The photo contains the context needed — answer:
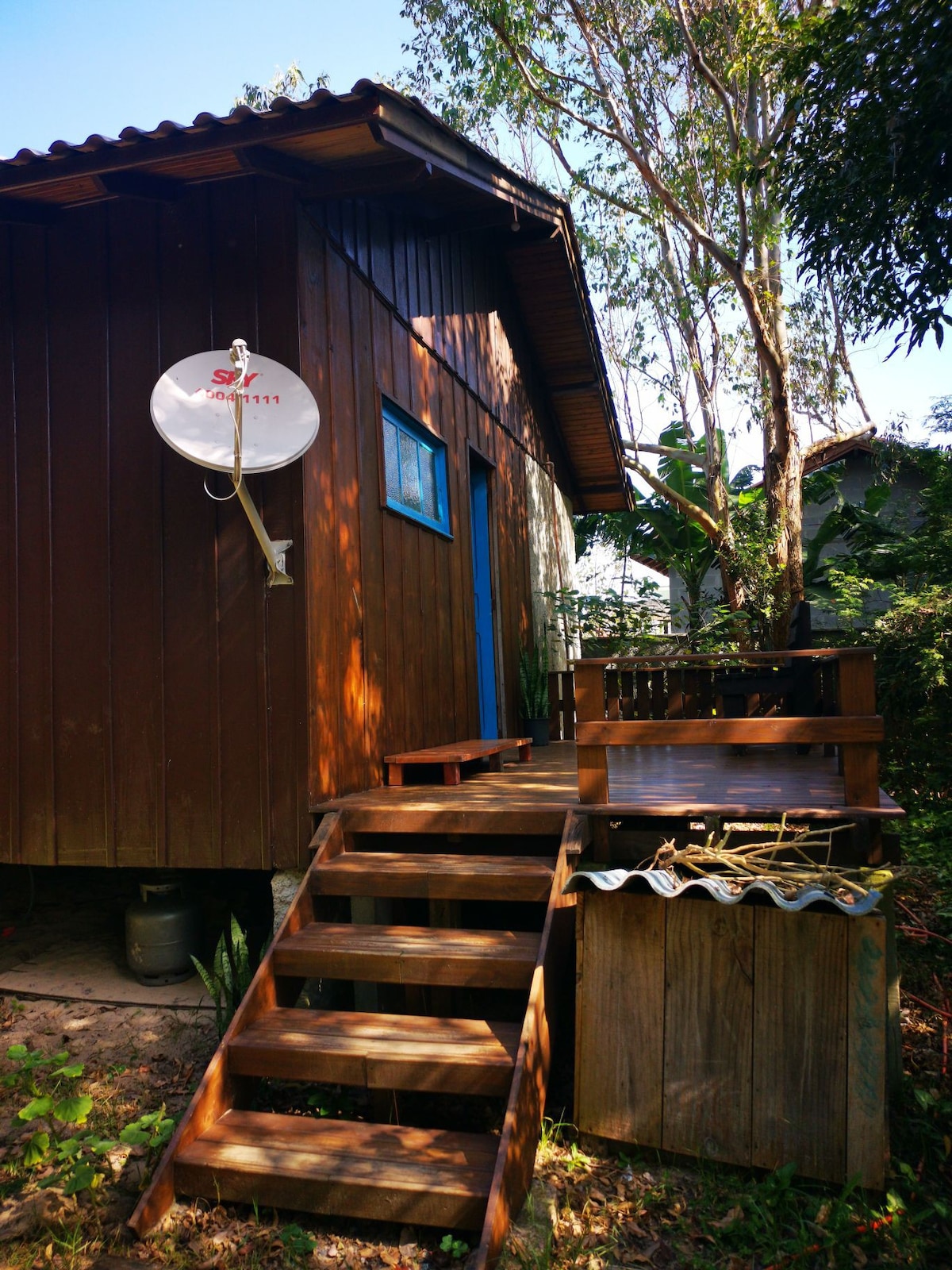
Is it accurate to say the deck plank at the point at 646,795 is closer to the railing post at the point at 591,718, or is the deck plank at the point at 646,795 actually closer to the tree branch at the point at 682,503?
the railing post at the point at 591,718

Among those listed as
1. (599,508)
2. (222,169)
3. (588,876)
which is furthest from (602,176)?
(588,876)

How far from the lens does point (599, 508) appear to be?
13.8 meters

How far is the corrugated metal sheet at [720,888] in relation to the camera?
8.75 feet

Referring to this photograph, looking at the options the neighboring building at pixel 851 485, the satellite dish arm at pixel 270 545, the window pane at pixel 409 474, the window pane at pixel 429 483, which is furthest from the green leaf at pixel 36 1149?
the neighboring building at pixel 851 485

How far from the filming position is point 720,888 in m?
2.81

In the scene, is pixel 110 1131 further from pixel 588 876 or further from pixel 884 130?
pixel 884 130

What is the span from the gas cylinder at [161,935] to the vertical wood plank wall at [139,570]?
0.30 metres

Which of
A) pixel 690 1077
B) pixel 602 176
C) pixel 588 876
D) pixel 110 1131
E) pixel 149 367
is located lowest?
pixel 110 1131

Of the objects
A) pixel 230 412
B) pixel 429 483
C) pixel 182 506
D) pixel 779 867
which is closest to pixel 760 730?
pixel 779 867

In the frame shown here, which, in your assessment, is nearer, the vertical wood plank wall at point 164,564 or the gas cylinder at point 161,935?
the vertical wood plank wall at point 164,564

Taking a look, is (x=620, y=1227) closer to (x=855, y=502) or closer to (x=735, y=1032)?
(x=735, y=1032)

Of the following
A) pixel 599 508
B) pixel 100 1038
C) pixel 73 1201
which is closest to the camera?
pixel 73 1201

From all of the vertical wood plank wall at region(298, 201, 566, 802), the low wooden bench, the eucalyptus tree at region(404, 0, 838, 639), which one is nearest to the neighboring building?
the eucalyptus tree at region(404, 0, 838, 639)

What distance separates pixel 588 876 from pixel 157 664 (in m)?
2.27
